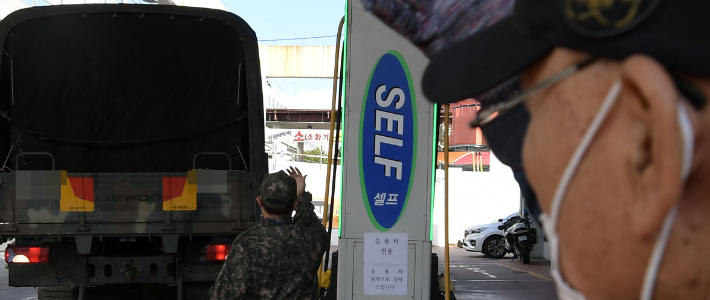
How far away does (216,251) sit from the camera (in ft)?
19.7

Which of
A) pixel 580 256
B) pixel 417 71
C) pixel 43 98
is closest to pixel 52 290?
pixel 43 98

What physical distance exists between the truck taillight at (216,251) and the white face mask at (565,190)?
5.37 meters

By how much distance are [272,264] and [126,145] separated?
388 centimetres

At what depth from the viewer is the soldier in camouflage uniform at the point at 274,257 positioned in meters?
3.43

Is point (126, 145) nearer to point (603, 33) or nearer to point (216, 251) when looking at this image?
point (216, 251)

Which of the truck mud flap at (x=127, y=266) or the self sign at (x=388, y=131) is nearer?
the self sign at (x=388, y=131)

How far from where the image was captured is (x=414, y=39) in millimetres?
1321

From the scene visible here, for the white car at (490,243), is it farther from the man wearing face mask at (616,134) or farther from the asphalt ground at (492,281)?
the man wearing face mask at (616,134)

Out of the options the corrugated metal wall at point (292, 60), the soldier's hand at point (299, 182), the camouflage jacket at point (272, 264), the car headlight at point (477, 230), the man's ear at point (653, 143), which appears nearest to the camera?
the man's ear at point (653, 143)

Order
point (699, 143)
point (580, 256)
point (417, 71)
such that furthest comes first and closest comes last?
point (417, 71) < point (580, 256) < point (699, 143)

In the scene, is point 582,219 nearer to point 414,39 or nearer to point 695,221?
point 695,221

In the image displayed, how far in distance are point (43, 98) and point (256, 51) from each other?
221 cm

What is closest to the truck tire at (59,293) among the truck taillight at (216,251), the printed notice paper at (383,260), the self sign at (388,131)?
the truck taillight at (216,251)

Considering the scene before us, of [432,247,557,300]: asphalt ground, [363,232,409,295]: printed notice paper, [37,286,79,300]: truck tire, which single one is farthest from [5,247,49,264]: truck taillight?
[432,247,557,300]: asphalt ground
